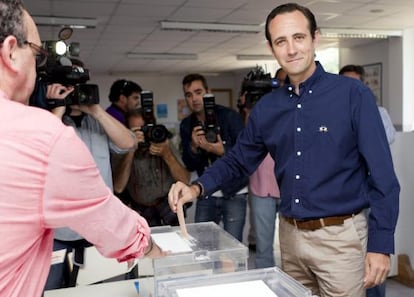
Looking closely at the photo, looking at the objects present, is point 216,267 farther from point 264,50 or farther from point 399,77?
point 264,50

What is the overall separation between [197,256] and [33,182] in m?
0.54

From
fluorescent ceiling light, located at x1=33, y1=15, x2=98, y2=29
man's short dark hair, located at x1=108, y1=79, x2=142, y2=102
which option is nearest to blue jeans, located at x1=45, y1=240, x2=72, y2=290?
man's short dark hair, located at x1=108, y1=79, x2=142, y2=102

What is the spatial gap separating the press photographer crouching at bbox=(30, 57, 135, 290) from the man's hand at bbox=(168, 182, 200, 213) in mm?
533

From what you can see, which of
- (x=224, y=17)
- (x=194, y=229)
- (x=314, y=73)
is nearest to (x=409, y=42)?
(x=224, y=17)

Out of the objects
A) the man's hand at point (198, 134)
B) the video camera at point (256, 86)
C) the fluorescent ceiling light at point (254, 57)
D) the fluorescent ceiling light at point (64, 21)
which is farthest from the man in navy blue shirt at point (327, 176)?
the fluorescent ceiling light at point (254, 57)

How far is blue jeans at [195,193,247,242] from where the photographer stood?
2801 mm

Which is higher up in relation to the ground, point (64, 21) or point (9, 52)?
point (64, 21)

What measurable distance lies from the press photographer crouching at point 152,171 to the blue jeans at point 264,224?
614 millimetres

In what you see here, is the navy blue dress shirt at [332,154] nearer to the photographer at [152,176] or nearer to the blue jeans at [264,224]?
the photographer at [152,176]

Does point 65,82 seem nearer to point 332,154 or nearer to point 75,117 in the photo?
point 75,117

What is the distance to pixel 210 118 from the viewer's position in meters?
2.57

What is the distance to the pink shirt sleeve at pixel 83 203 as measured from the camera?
711mm

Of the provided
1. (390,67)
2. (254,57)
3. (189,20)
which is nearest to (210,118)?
(189,20)

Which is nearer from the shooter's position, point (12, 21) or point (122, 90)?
point (12, 21)
